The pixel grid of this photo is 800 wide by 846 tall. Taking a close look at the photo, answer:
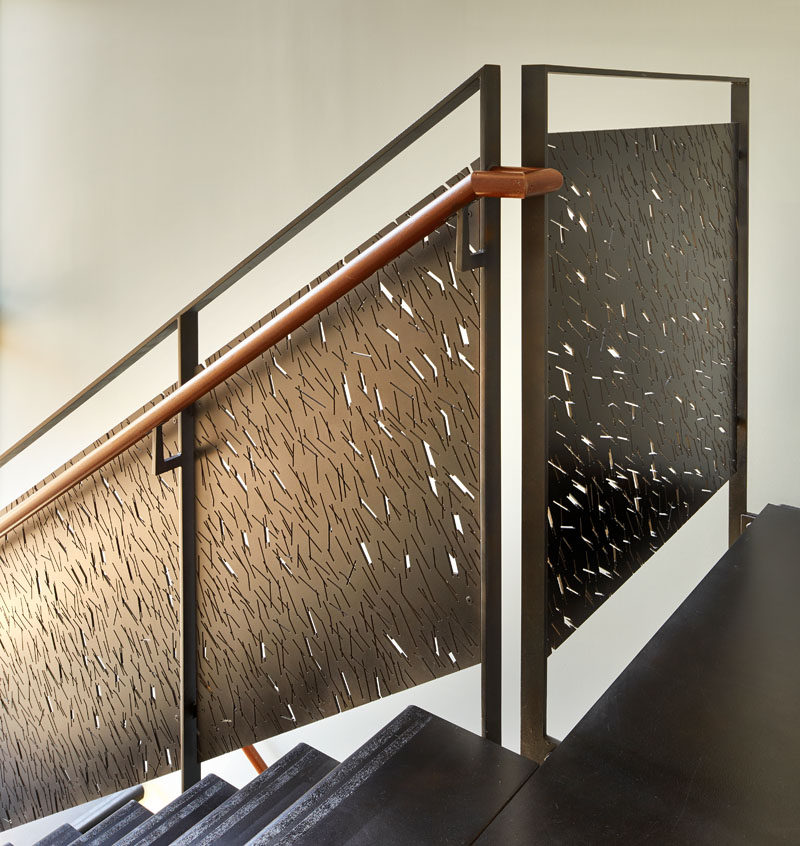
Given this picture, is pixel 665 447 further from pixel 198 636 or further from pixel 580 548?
pixel 198 636

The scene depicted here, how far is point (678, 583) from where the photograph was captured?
9.31 feet

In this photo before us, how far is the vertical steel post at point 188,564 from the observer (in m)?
1.59

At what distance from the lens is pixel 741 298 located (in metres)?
2.14

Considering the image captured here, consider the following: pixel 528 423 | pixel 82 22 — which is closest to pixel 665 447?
pixel 528 423

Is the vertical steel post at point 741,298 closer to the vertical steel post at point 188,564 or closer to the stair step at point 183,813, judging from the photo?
the vertical steel post at point 188,564

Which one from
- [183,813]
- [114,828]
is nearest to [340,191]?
[183,813]

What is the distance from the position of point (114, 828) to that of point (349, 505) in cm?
163

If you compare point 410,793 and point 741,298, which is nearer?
point 410,793

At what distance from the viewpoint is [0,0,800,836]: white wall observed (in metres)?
2.35

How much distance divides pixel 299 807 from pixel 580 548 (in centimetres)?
67

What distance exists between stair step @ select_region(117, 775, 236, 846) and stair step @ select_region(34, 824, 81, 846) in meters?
0.81

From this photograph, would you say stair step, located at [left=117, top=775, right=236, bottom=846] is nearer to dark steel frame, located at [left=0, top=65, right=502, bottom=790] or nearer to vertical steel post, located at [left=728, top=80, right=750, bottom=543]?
dark steel frame, located at [left=0, top=65, right=502, bottom=790]

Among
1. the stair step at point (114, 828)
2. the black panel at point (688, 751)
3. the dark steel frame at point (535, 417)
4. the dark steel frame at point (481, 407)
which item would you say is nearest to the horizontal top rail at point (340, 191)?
the dark steel frame at point (481, 407)

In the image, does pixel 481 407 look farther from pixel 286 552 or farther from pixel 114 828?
pixel 114 828
